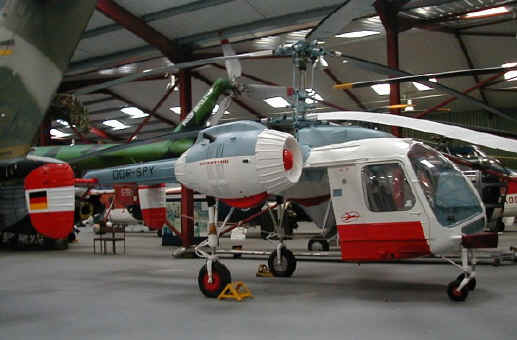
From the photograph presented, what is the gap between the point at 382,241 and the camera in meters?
6.56

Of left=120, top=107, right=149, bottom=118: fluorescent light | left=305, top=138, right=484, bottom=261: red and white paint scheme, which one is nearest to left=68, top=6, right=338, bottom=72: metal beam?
left=305, top=138, right=484, bottom=261: red and white paint scheme

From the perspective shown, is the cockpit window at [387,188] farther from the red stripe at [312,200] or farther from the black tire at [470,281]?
the red stripe at [312,200]

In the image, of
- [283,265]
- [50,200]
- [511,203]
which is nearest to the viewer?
[50,200]

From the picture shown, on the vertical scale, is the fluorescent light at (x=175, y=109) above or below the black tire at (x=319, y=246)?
above

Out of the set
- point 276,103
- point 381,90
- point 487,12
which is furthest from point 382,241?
point 276,103

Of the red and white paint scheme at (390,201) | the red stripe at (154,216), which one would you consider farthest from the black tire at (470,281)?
the red stripe at (154,216)

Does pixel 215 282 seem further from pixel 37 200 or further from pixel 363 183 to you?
pixel 37 200

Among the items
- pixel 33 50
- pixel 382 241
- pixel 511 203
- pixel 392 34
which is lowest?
pixel 382 241

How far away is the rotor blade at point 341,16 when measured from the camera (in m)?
5.55

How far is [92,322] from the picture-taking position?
219 inches

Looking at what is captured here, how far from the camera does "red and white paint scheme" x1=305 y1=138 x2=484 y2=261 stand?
20.5ft

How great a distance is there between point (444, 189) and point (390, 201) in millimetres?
705

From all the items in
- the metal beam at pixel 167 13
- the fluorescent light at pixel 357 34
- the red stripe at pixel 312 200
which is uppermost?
the fluorescent light at pixel 357 34

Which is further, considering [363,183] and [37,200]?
[363,183]
